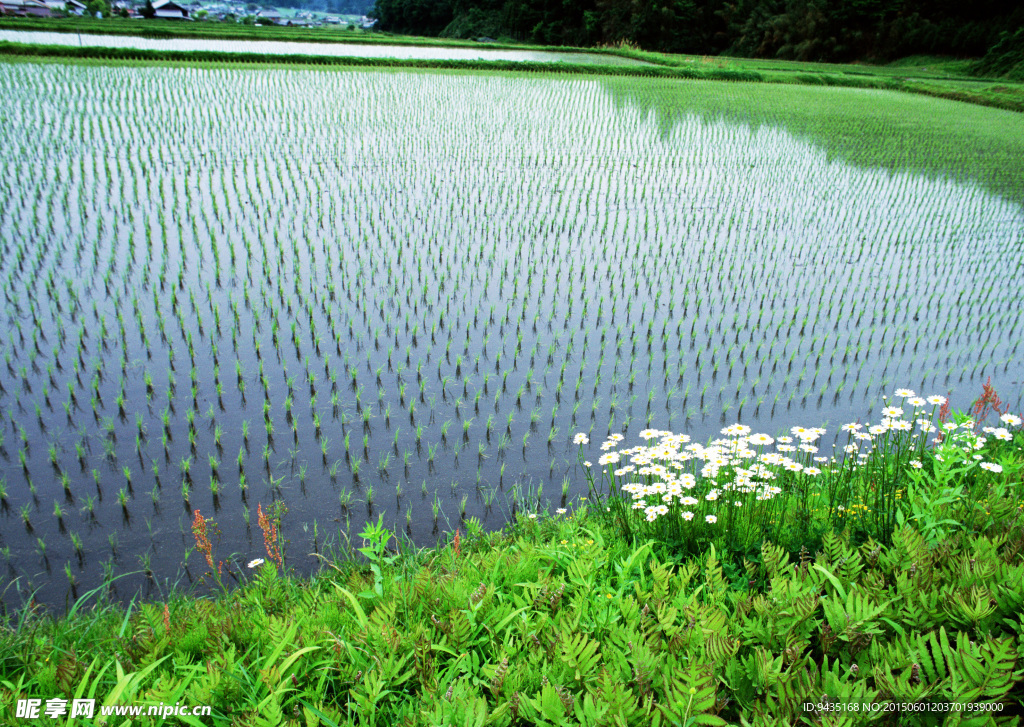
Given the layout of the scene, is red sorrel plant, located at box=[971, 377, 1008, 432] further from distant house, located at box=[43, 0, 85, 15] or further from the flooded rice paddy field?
distant house, located at box=[43, 0, 85, 15]

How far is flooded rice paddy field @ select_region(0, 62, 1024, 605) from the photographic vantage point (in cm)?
307

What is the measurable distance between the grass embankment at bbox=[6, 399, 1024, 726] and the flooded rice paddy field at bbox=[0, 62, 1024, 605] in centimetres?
86

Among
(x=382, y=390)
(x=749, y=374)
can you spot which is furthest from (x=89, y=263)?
(x=749, y=374)

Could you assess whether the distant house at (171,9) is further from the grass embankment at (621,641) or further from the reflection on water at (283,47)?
the grass embankment at (621,641)

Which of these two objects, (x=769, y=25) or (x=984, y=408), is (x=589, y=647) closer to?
(x=984, y=408)

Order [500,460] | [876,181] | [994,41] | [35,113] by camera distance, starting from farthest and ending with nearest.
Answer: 1. [994,41]
2. [35,113]
3. [876,181]
4. [500,460]

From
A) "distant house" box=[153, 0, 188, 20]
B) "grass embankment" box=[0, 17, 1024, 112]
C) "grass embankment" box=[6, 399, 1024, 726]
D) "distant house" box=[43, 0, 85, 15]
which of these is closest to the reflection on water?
"grass embankment" box=[0, 17, 1024, 112]

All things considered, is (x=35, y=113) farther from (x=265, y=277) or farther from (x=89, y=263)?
(x=265, y=277)

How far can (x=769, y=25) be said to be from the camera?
35.1 metres

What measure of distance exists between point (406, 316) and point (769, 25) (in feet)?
127

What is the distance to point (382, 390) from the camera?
389 cm

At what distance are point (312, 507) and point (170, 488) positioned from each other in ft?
2.31

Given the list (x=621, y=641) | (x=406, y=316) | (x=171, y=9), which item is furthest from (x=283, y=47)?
(x=171, y=9)

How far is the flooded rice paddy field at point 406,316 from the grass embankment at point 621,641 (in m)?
0.86
